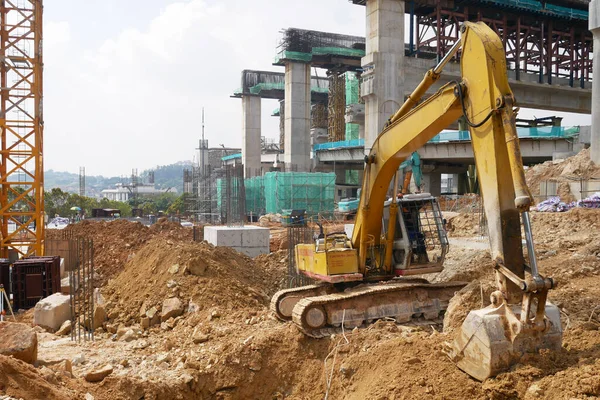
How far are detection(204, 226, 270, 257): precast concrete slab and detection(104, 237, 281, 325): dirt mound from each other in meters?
3.18

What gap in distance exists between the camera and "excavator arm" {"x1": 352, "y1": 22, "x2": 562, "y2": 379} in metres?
5.08

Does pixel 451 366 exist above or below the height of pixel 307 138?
below

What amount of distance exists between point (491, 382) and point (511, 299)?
2.79 ft

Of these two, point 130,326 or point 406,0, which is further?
point 406,0

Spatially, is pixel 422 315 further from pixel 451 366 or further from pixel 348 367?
pixel 451 366

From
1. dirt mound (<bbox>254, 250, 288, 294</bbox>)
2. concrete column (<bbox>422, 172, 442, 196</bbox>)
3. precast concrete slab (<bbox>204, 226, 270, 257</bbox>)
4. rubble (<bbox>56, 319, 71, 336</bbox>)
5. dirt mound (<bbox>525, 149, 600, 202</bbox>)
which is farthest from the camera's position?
concrete column (<bbox>422, 172, 442, 196</bbox>)

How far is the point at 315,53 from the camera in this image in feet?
140

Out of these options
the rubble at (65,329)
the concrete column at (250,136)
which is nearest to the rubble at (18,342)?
the rubble at (65,329)

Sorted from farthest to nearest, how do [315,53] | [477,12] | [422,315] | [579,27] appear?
[315,53] < [579,27] < [477,12] < [422,315]

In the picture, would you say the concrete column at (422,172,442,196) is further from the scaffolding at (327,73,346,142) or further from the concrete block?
the concrete block

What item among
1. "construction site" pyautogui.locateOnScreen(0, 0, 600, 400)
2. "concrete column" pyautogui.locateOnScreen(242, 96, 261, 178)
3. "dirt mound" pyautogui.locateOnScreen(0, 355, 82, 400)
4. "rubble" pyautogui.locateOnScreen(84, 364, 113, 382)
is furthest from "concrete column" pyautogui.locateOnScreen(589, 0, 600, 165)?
"concrete column" pyautogui.locateOnScreen(242, 96, 261, 178)

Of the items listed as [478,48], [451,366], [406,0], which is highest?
[406,0]

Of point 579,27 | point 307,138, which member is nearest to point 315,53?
point 307,138

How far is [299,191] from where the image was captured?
40.4 m
